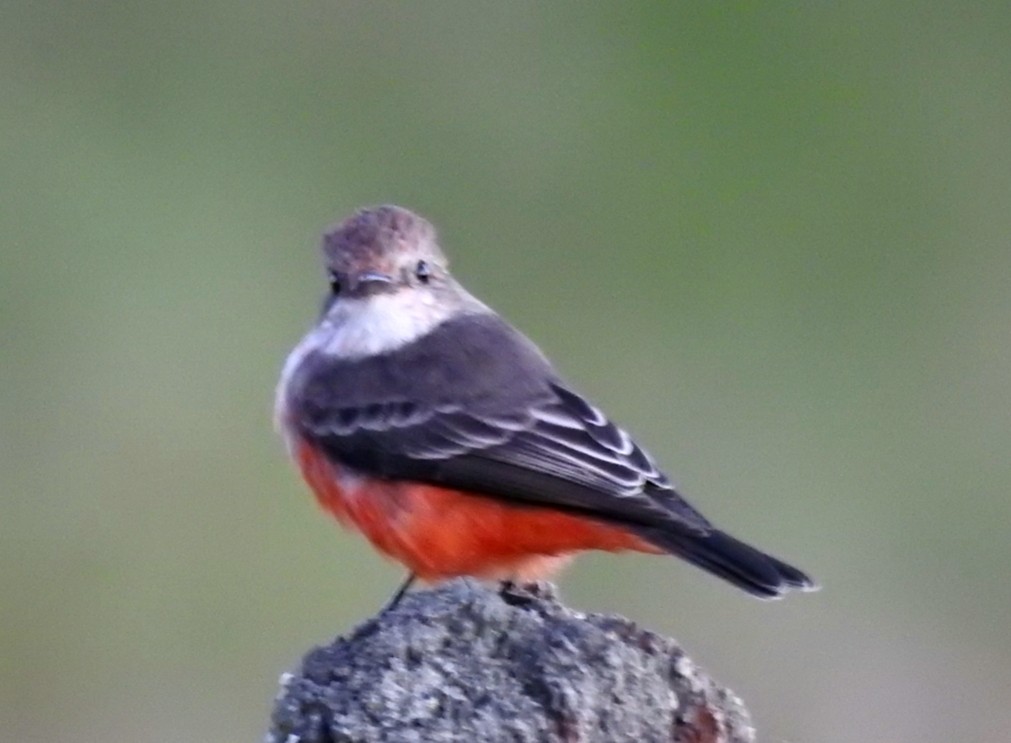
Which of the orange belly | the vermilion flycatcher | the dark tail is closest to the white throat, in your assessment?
the vermilion flycatcher

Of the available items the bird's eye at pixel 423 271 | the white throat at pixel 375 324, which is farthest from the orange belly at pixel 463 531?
the bird's eye at pixel 423 271

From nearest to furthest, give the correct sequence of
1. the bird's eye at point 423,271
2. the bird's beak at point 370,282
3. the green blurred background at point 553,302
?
the bird's beak at point 370,282 < the bird's eye at point 423,271 < the green blurred background at point 553,302

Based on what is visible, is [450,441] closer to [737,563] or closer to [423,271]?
[423,271]

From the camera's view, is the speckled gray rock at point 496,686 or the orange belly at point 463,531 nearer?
the speckled gray rock at point 496,686

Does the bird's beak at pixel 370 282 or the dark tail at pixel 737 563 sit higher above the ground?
the bird's beak at pixel 370 282

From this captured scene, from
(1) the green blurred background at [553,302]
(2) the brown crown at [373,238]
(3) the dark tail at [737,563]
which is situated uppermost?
(1) the green blurred background at [553,302]

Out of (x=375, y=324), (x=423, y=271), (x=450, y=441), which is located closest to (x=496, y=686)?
(x=450, y=441)

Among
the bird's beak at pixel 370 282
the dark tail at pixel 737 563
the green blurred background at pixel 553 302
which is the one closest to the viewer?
the dark tail at pixel 737 563

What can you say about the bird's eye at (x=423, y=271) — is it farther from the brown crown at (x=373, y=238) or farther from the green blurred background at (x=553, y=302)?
the green blurred background at (x=553, y=302)
